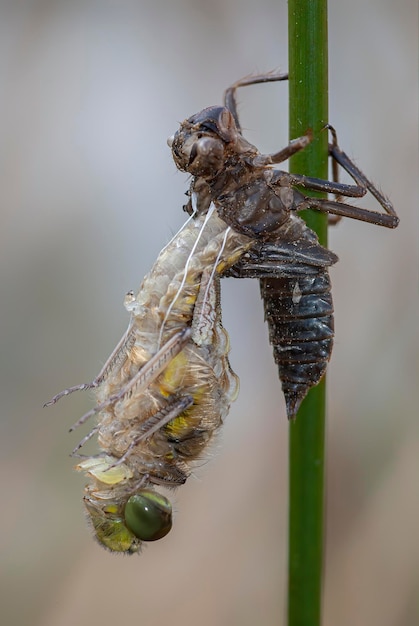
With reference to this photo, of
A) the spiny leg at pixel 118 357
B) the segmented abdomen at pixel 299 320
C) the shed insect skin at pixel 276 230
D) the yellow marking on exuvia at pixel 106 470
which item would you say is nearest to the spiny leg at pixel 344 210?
the shed insect skin at pixel 276 230

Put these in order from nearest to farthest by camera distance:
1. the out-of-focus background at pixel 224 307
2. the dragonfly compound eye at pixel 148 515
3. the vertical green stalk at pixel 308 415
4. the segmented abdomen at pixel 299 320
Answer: the vertical green stalk at pixel 308 415 < the dragonfly compound eye at pixel 148 515 < the segmented abdomen at pixel 299 320 < the out-of-focus background at pixel 224 307

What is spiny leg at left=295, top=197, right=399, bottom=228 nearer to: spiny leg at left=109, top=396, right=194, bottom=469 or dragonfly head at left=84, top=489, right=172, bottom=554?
spiny leg at left=109, top=396, right=194, bottom=469

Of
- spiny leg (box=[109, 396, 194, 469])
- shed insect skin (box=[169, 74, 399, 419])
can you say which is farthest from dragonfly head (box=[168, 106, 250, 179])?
spiny leg (box=[109, 396, 194, 469])

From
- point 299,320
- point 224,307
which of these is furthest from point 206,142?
point 224,307

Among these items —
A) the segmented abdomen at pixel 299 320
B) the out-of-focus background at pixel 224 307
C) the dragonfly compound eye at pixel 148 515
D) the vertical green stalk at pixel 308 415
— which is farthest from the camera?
the out-of-focus background at pixel 224 307

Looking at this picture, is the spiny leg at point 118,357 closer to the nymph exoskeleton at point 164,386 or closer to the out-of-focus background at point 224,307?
the nymph exoskeleton at point 164,386

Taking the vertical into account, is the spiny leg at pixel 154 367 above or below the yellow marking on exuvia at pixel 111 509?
above

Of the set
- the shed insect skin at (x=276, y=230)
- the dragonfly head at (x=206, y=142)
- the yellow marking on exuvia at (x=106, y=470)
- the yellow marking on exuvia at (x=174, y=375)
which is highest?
the dragonfly head at (x=206, y=142)
